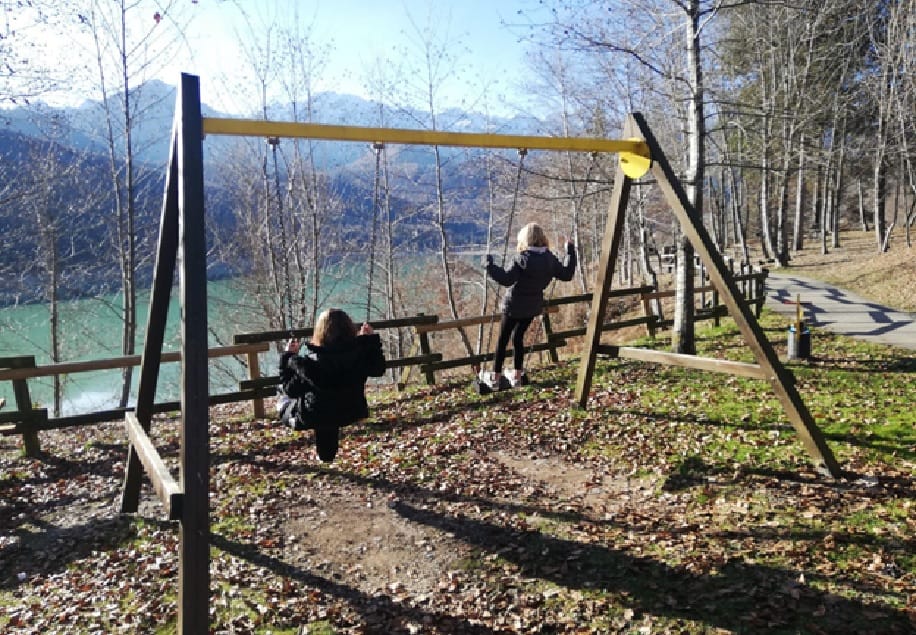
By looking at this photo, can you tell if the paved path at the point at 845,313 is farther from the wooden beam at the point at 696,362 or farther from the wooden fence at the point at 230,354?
the wooden fence at the point at 230,354

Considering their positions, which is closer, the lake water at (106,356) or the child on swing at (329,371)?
the child on swing at (329,371)

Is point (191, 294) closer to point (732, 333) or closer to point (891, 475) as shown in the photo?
point (891, 475)

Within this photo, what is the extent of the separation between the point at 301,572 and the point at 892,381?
305 inches

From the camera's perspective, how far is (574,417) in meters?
7.33

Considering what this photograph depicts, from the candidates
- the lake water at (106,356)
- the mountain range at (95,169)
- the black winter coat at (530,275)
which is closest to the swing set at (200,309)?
the black winter coat at (530,275)

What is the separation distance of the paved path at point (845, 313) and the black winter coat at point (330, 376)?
23.9 feet

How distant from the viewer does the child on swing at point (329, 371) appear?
16.1 feet

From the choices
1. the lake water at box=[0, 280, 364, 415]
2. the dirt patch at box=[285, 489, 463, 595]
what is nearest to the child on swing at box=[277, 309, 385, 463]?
the dirt patch at box=[285, 489, 463, 595]

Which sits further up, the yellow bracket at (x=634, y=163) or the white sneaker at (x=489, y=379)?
the yellow bracket at (x=634, y=163)

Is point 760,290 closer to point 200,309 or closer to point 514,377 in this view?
point 514,377

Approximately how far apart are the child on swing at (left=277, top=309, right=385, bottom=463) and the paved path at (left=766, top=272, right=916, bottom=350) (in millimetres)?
7316

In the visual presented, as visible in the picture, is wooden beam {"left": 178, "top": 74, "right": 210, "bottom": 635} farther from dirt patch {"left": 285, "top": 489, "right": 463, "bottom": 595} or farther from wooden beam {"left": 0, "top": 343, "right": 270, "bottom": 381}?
wooden beam {"left": 0, "top": 343, "right": 270, "bottom": 381}

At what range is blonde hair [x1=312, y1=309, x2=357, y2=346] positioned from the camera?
498cm

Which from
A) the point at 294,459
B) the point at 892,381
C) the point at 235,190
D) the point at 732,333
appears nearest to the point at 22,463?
the point at 294,459
